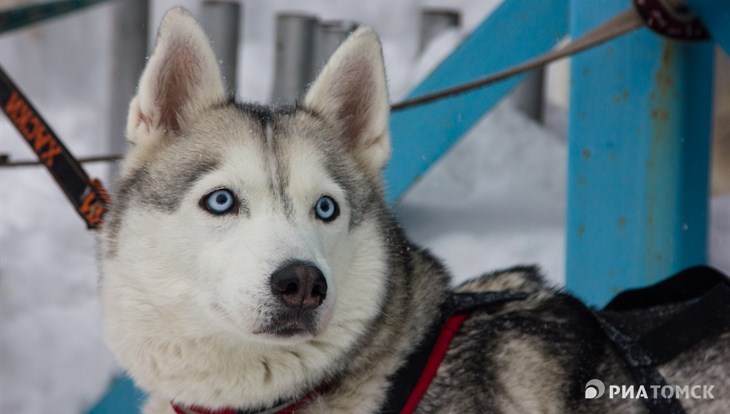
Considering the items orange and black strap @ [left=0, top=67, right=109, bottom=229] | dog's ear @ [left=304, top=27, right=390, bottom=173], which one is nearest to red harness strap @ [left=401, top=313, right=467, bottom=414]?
dog's ear @ [left=304, top=27, right=390, bottom=173]

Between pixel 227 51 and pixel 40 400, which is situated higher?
pixel 227 51

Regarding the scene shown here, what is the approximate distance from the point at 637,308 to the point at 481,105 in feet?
7.60

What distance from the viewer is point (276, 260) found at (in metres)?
2.33

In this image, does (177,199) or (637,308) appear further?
(637,308)

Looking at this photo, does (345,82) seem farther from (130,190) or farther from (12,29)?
(12,29)

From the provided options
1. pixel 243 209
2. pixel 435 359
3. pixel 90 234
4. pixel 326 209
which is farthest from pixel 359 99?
pixel 90 234

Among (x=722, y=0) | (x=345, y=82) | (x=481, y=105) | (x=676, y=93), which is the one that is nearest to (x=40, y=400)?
(x=481, y=105)

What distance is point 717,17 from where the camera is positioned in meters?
4.03

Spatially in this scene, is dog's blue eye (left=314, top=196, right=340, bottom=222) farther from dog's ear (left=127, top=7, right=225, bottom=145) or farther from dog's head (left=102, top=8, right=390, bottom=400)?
dog's ear (left=127, top=7, right=225, bottom=145)

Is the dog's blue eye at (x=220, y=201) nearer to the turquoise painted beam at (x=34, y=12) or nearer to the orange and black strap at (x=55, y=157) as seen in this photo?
the orange and black strap at (x=55, y=157)

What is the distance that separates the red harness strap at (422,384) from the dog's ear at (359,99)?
564 mm

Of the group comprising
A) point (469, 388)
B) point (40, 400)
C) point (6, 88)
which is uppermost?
point (6, 88)

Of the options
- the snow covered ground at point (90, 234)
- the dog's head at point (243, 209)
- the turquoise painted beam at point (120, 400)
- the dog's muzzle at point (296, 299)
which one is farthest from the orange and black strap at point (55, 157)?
the turquoise painted beam at point (120, 400)

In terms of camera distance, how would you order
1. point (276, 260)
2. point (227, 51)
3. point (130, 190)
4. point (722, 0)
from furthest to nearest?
point (227, 51)
point (722, 0)
point (130, 190)
point (276, 260)
